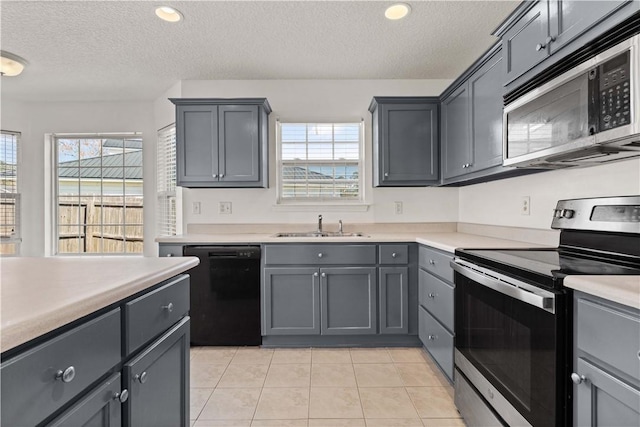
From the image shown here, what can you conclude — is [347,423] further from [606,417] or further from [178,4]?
[178,4]

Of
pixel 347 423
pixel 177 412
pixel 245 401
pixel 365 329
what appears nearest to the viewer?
pixel 177 412

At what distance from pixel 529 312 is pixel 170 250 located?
2.51 meters

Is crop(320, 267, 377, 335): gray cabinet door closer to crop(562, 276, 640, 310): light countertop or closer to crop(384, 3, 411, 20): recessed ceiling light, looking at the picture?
crop(562, 276, 640, 310): light countertop

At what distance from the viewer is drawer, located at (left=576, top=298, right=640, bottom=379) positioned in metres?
0.80

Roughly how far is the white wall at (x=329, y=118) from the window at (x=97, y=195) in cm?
108

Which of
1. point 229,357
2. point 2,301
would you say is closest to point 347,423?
point 229,357

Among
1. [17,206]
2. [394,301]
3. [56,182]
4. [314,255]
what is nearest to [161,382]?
[314,255]

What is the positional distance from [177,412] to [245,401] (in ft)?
2.63

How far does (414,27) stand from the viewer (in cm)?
243

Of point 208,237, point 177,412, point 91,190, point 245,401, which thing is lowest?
point 245,401

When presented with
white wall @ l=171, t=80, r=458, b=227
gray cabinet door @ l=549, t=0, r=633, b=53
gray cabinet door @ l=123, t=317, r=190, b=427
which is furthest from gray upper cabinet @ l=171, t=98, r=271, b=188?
gray cabinet door @ l=549, t=0, r=633, b=53

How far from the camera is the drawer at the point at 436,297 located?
202 cm

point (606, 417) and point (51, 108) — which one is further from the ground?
point (51, 108)

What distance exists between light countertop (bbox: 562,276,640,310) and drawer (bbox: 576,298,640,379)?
1.6 inches
